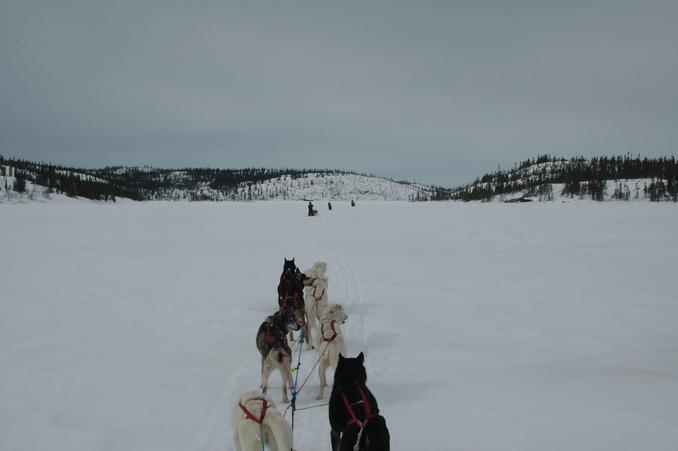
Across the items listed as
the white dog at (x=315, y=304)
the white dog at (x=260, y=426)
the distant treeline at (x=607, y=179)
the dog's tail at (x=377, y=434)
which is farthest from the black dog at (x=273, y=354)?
the distant treeline at (x=607, y=179)

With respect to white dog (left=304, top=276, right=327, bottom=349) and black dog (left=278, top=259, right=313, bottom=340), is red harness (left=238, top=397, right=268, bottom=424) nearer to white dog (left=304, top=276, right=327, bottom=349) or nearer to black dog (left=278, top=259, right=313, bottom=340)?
black dog (left=278, top=259, right=313, bottom=340)

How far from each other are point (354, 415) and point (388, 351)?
314 cm

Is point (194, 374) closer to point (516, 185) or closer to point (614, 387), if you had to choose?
point (614, 387)

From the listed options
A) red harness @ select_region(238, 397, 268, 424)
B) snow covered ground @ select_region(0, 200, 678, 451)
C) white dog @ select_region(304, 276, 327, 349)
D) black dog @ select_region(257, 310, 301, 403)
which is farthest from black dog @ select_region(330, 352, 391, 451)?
white dog @ select_region(304, 276, 327, 349)

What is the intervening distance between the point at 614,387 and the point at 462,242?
1485 cm

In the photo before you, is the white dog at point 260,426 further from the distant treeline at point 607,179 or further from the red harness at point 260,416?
the distant treeline at point 607,179

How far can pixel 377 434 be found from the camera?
8.85ft

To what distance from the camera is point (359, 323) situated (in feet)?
24.0

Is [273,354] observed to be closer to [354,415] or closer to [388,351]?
[354,415]

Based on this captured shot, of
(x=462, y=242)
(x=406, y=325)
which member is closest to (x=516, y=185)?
(x=462, y=242)

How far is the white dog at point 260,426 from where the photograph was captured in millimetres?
2670

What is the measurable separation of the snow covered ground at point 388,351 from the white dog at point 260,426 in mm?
1078

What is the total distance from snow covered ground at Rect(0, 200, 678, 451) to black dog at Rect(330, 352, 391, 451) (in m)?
0.84

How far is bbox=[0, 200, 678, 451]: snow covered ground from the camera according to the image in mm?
3824
